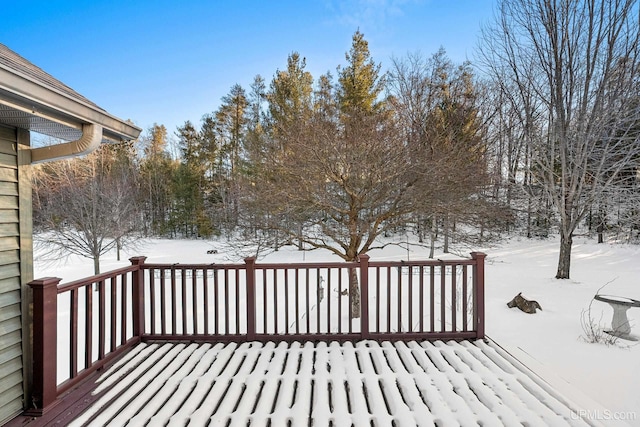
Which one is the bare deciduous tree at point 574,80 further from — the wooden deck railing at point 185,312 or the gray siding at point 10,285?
the gray siding at point 10,285

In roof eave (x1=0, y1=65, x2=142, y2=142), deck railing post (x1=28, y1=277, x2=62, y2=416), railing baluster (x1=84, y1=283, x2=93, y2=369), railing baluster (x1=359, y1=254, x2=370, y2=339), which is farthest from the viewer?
railing baluster (x1=359, y1=254, x2=370, y2=339)

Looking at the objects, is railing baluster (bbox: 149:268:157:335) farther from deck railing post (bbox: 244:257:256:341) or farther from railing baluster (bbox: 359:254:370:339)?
railing baluster (bbox: 359:254:370:339)

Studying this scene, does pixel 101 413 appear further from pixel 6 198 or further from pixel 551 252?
pixel 551 252

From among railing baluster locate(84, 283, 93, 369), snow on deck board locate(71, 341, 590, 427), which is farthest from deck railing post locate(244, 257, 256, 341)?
railing baluster locate(84, 283, 93, 369)

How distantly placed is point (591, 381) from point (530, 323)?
6.20ft

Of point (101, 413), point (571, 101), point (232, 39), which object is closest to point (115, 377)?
point (101, 413)

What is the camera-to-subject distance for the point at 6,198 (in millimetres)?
2020

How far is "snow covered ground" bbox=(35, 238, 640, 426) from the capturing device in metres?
3.16

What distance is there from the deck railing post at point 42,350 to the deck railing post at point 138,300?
3.22 feet

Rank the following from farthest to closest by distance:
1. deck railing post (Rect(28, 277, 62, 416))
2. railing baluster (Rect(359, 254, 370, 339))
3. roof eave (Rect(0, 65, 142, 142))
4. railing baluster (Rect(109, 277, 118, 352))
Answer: railing baluster (Rect(359, 254, 370, 339)) → railing baluster (Rect(109, 277, 118, 352)) → deck railing post (Rect(28, 277, 62, 416)) → roof eave (Rect(0, 65, 142, 142))

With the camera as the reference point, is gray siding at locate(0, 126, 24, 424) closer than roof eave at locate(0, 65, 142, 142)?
No

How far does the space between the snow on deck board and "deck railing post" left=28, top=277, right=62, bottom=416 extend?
322 mm

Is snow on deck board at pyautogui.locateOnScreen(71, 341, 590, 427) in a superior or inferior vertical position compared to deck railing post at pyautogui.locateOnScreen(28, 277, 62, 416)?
inferior

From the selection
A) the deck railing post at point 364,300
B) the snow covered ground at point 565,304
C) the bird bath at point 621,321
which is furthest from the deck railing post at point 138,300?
the bird bath at point 621,321
